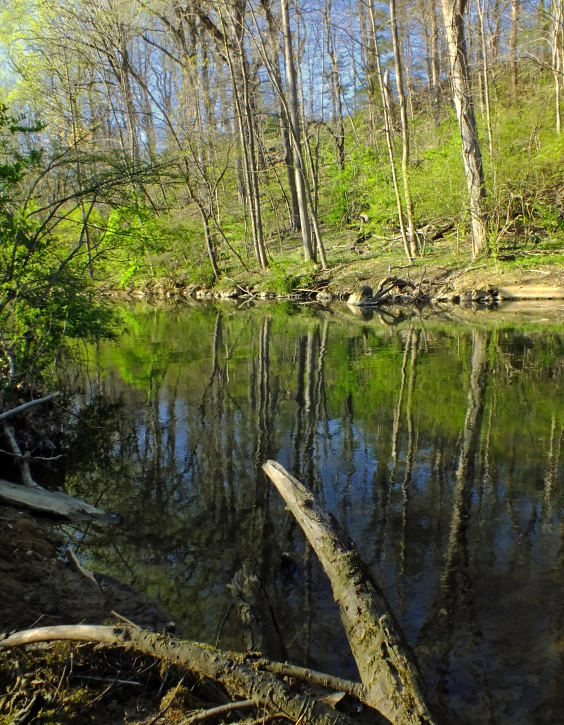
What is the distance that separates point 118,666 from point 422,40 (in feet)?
145

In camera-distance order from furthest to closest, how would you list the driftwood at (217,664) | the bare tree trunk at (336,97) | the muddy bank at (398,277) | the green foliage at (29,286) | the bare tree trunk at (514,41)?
1. the bare tree trunk at (336,97)
2. the bare tree trunk at (514,41)
3. the muddy bank at (398,277)
4. the green foliage at (29,286)
5. the driftwood at (217,664)

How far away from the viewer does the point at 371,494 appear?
6.34m

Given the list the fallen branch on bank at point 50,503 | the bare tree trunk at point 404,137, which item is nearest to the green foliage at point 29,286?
the fallen branch on bank at point 50,503

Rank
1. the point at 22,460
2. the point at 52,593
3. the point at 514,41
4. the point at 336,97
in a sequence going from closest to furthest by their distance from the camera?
the point at 52,593, the point at 22,460, the point at 514,41, the point at 336,97

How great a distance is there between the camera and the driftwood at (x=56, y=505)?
19.8 ft

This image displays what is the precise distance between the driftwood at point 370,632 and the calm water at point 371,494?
55cm

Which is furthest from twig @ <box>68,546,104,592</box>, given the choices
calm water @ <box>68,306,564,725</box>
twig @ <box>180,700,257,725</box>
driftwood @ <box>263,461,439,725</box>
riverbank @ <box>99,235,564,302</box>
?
riverbank @ <box>99,235,564,302</box>

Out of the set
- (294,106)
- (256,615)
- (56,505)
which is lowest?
(256,615)

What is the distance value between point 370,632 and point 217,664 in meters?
0.88

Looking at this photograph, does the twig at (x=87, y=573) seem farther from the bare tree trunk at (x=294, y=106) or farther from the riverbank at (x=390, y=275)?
the bare tree trunk at (x=294, y=106)

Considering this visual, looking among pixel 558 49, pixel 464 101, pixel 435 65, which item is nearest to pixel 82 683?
pixel 464 101

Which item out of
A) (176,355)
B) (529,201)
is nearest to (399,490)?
(176,355)

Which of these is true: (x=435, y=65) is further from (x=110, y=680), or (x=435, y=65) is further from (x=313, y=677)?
(x=110, y=680)

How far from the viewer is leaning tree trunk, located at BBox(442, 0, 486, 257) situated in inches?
843
